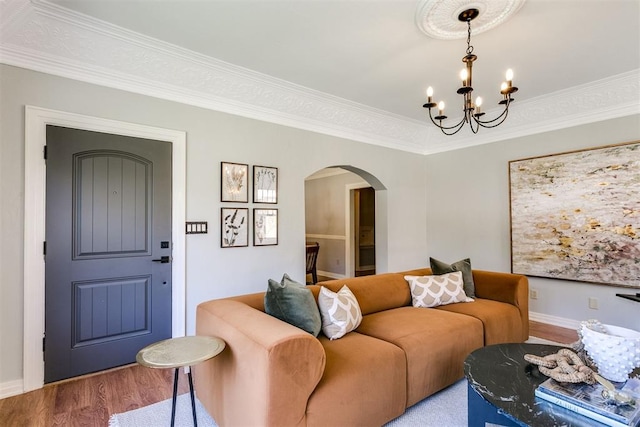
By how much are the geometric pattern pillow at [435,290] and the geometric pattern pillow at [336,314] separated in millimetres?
904

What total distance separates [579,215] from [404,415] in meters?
3.29

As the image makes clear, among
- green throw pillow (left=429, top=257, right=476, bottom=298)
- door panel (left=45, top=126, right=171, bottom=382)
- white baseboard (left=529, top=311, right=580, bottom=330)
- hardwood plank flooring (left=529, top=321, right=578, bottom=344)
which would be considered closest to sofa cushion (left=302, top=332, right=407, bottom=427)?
green throw pillow (left=429, top=257, right=476, bottom=298)

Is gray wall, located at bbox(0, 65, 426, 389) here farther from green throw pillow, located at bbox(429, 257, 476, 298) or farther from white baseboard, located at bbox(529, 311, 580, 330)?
white baseboard, located at bbox(529, 311, 580, 330)

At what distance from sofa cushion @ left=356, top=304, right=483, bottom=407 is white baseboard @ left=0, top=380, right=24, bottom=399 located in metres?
2.52

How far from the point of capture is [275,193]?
12.6ft

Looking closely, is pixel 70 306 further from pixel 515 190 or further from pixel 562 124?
pixel 562 124

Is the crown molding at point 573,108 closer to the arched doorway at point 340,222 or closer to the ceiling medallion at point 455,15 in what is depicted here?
the ceiling medallion at point 455,15

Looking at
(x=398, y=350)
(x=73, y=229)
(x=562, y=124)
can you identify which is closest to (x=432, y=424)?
(x=398, y=350)

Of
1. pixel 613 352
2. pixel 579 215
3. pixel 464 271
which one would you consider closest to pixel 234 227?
pixel 464 271

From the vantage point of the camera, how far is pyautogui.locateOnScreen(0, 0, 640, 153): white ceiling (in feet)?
7.75

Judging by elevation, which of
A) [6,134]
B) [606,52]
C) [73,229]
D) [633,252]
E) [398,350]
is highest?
[606,52]

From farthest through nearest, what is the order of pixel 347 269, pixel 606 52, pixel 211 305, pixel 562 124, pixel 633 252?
pixel 347 269, pixel 562 124, pixel 633 252, pixel 606 52, pixel 211 305

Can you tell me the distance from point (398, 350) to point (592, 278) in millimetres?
3118

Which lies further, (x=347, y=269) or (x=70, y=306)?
(x=347, y=269)
